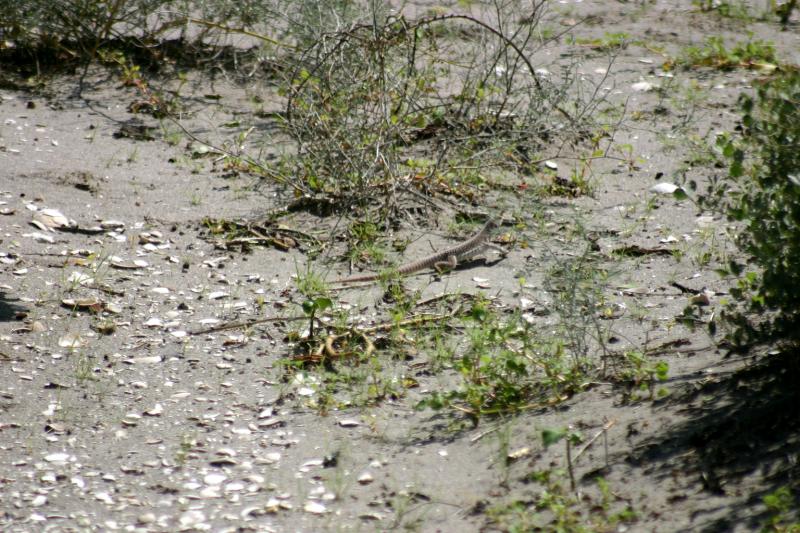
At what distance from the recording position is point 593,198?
5984mm

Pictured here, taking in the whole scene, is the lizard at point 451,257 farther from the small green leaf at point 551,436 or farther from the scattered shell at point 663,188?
the small green leaf at point 551,436

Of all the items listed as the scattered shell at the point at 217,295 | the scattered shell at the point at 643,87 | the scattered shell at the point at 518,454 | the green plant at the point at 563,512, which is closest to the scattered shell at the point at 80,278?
the scattered shell at the point at 217,295

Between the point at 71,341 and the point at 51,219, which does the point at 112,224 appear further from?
the point at 71,341

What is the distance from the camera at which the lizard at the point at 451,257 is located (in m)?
4.95

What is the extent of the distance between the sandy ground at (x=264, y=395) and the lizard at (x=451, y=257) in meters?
0.08

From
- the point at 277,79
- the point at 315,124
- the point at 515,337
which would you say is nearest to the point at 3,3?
the point at 277,79

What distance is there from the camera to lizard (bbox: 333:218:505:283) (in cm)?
495

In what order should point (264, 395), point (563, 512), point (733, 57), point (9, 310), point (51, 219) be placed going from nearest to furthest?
point (563, 512) → point (264, 395) → point (9, 310) → point (51, 219) → point (733, 57)

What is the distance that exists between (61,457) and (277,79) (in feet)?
14.1

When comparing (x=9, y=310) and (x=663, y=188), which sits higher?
(x=663, y=188)

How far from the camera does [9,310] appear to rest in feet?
14.4

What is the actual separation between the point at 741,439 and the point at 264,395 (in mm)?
1800

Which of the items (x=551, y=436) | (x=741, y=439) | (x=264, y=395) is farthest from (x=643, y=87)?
(x=551, y=436)

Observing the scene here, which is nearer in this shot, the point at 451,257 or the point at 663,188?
the point at 451,257
